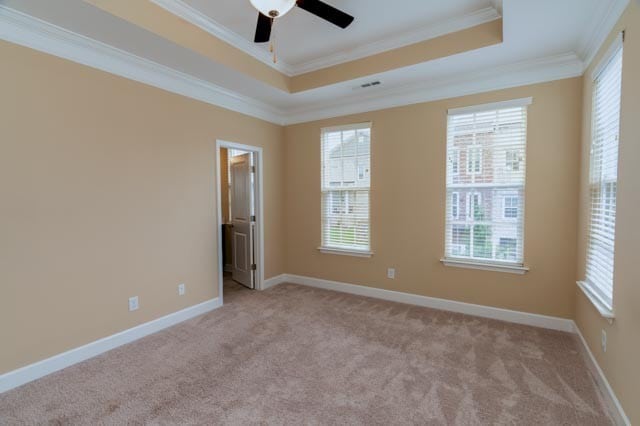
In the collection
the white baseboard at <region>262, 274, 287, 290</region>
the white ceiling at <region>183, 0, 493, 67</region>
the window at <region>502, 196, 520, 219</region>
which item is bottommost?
the white baseboard at <region>262, 274, 287, 290</region>

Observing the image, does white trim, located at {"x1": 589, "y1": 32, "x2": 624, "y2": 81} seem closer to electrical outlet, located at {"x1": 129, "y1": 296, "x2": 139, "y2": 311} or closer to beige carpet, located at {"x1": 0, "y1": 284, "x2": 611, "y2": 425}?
beige carpet, located at {"x1": 0, "y1": 284, "x2": 611, "y2": 425}

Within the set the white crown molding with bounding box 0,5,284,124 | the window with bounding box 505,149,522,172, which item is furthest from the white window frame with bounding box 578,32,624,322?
the white crown molding with bounding box 0,5,284,124

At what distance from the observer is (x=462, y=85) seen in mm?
3469

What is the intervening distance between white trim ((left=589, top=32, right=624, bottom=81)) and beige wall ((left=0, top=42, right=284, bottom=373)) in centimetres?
377

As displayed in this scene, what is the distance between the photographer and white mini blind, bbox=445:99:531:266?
324cm

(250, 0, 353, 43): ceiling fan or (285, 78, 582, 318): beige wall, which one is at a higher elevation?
(250, 0, 353, 43): ceiling fan

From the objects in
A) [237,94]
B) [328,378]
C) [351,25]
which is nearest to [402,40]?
[351,25]

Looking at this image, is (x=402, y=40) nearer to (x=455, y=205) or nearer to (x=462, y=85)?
(x=462, y=85)

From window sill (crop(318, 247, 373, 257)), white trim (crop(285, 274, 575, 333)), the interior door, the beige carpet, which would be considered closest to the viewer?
the beige carpet

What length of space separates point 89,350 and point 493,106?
185 inches

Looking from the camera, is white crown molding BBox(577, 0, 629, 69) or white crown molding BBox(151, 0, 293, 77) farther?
white crown molding BBox(151, 0, 293, 77)

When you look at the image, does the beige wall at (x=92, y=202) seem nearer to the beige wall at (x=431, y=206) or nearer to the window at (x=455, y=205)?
the beige wall at (x=431, y=206)

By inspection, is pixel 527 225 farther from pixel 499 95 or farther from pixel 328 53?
pixel 328 53

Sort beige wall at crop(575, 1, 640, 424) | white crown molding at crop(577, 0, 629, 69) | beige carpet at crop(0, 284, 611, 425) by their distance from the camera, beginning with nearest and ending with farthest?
beige wall at crop(575, 1, 640, 424) < beige carpet at crop(0, 284, 611, 425) < white crown molding at crop(577, 0, 629, 69)
